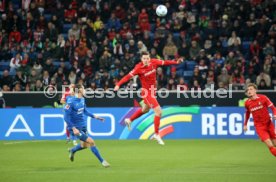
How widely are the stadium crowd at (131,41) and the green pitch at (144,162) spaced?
3.89m

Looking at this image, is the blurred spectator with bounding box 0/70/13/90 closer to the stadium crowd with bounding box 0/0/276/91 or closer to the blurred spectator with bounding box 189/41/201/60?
the stadium crowd with bounding box 0/0/276/91

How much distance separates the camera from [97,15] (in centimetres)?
2806

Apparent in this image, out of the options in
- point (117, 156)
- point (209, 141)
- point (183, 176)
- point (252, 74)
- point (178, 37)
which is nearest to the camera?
point (183, 176)

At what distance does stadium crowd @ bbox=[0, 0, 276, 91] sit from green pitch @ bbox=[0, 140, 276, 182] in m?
3.89

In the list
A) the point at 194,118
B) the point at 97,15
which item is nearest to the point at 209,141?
the point at 194,118

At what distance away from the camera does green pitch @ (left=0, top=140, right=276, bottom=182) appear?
470 inches

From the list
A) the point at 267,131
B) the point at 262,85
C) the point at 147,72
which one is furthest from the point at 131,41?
the point at 267,131

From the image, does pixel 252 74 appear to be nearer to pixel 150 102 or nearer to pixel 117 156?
pixel 150 102

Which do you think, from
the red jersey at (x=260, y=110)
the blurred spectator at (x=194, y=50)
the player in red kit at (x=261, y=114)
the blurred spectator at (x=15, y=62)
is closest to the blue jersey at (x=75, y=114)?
the player in red kit at (x=261, y=114)

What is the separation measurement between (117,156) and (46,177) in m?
4.46

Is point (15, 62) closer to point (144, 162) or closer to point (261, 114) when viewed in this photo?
point (144, 162)

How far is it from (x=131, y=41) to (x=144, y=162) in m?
11.3

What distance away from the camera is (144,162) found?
14.7m

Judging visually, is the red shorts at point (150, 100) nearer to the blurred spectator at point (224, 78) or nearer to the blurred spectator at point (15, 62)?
the blurred spectator at point (224, 78)
